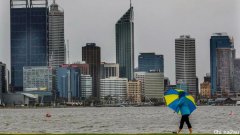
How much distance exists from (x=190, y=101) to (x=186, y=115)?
3.49 feet

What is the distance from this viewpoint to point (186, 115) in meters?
51.5

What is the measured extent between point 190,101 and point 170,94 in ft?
5.02

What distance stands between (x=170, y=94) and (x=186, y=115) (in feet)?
6.70

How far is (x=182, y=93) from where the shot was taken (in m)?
50.5

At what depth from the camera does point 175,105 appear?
5084 cm

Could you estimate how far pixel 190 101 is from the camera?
51.1m

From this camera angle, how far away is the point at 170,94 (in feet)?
166

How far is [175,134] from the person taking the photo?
5125cm

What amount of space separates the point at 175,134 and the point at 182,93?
2.90 m

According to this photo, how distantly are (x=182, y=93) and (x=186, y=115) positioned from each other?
184 cm

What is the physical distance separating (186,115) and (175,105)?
4.01 ft

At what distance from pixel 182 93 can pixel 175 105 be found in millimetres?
989

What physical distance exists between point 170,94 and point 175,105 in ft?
2.83
